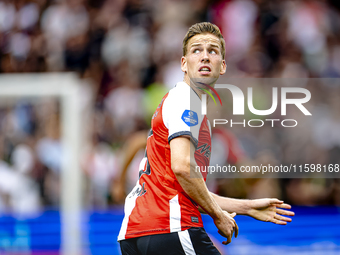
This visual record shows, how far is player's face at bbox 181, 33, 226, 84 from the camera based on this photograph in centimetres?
297

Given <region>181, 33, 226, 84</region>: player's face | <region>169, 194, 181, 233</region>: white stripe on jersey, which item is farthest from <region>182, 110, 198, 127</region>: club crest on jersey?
<region>169, 194, 181, 233</region>: white stripe on jersey

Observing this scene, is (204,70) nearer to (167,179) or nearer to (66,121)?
(167,179)

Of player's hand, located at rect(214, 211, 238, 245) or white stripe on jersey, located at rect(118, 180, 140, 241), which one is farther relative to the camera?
white stripe on jersey, located at rect(118, 180, 140, 241)

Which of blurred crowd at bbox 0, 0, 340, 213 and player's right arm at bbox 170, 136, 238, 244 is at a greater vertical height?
blurred crowd at bbox 0, 0, 340, 213

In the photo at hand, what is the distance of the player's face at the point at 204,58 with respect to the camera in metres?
2.97

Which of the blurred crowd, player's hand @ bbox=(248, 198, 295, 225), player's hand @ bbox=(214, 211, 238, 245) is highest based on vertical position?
the blurred crowd

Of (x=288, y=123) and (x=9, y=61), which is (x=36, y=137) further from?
(x=288, y=123)

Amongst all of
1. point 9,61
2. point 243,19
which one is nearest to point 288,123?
point 243,19

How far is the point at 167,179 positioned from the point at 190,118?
400 millimetres

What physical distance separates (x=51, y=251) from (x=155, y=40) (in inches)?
202

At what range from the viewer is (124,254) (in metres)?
Result: 2.90

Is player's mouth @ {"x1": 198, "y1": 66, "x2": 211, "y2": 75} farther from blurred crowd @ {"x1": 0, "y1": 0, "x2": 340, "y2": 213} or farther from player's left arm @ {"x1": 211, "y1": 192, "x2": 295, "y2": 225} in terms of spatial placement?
blurred crowd @ {"x1": 0, "y1": 0, "x2": 340, "y2": 213}

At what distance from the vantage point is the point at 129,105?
937 centimetres

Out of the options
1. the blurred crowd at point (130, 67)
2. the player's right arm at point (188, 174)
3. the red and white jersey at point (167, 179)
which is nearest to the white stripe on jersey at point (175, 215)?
the red and white jersey at point (167, 179)
